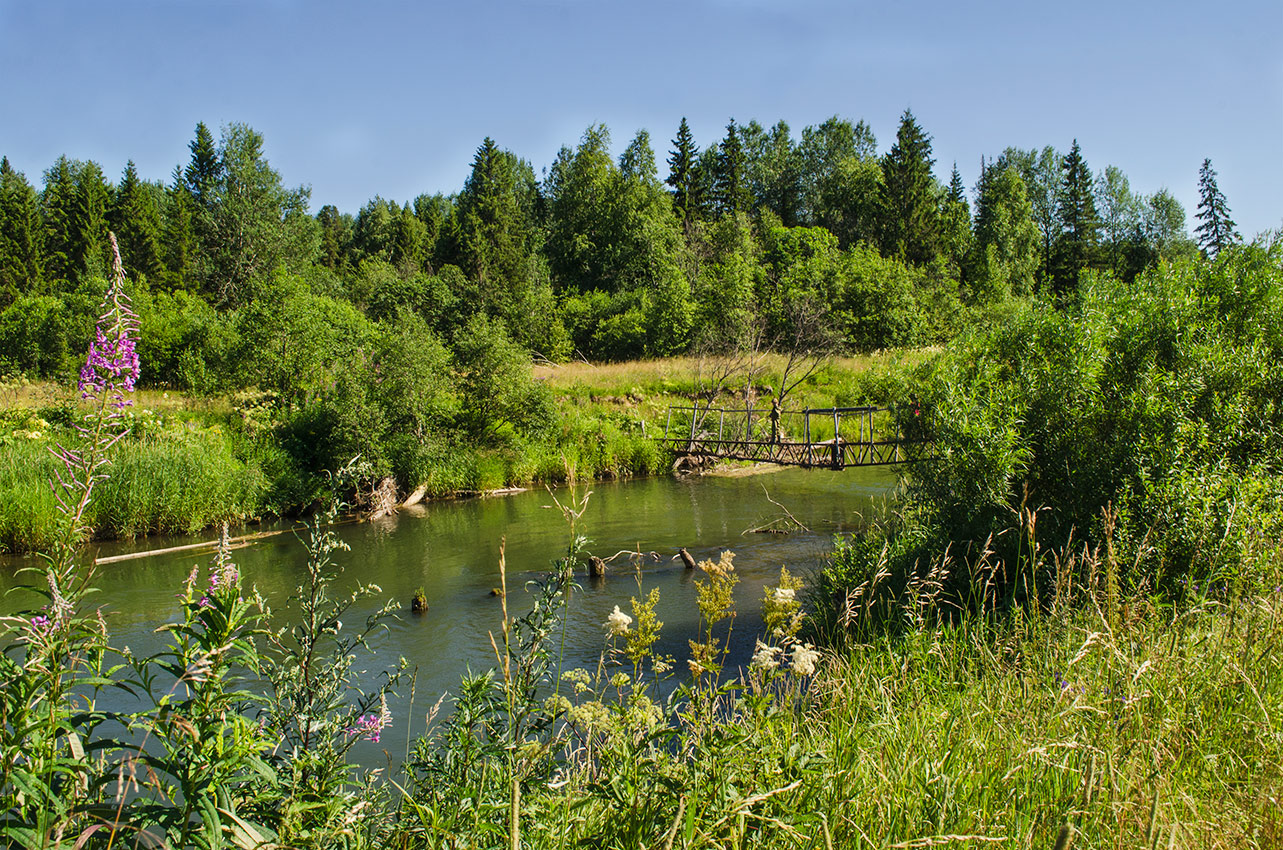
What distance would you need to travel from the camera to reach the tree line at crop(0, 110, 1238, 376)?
43344 mm

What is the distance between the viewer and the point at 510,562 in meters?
14.4

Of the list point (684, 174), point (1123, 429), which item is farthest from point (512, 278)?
point (1123, 429)

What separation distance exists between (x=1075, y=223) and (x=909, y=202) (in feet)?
57.3

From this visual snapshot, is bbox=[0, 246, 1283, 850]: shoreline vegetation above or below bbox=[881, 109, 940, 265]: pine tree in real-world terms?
below

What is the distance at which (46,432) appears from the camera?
18.0 m

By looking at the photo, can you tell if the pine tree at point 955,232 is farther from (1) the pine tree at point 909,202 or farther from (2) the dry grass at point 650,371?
(2) the dry grass at point 650,371

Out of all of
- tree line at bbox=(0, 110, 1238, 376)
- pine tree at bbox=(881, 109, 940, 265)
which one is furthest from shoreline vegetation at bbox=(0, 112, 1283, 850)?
pine tree at bbox=(881, 109, 940, 265)

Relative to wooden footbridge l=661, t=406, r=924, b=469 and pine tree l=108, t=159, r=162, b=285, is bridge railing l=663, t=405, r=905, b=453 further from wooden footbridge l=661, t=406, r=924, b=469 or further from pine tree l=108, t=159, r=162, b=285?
pine tree l=108, t=159, r=162, b=285

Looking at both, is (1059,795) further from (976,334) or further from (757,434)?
(757,434)

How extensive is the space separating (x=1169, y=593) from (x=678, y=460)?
770 inches

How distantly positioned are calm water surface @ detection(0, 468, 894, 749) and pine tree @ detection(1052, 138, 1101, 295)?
4937cm

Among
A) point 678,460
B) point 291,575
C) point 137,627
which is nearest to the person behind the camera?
point 137,627

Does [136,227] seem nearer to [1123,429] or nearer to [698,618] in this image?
[698,618]

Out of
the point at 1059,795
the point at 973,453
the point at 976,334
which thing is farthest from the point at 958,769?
the point at 976,334
